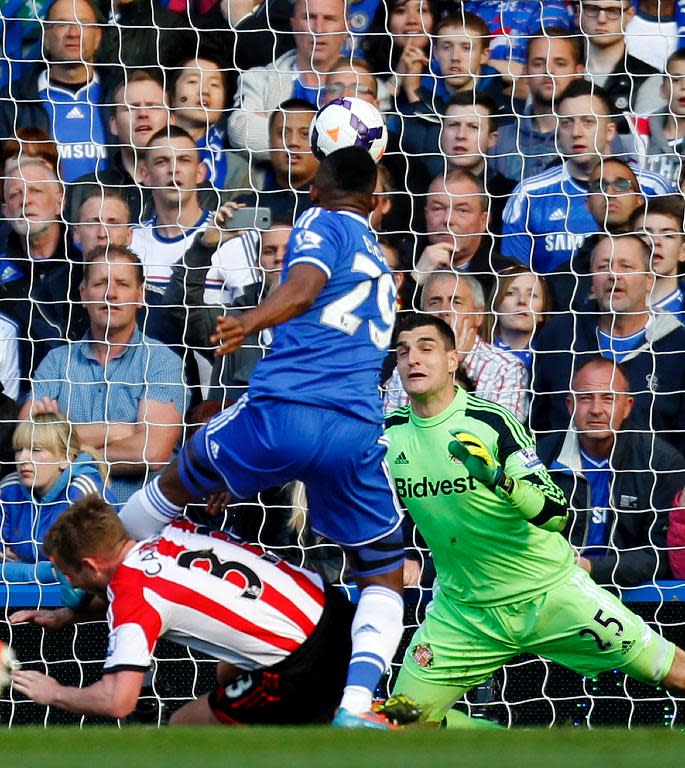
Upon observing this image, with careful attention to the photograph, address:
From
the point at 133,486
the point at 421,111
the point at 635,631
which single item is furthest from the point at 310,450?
the point at 421,111

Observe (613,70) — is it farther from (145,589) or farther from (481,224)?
(145,589)

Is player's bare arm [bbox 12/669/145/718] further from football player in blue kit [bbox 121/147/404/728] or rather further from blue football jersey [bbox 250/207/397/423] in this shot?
blue football jersey [bbox 250/207/397/423]

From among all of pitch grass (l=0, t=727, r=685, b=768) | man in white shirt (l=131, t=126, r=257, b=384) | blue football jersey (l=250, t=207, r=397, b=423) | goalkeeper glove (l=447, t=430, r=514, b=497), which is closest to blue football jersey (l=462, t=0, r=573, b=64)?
man in white shirt (l=131, t=126, r=257, b=384)

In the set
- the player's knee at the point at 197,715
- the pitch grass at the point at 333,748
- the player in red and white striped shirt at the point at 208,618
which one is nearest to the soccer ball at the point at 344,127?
the player in red and white striped shirt at the point at 208,618

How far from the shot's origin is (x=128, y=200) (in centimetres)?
804

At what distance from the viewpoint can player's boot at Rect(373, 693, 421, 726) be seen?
512cm

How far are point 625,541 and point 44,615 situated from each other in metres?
3.19

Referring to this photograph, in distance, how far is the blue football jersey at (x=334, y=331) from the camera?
203 inches

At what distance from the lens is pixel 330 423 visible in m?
5.12

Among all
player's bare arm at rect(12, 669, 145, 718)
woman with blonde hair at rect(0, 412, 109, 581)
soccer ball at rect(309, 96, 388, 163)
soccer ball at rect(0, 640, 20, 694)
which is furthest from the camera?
woman with blonde hair at rect(0, 412, 109, 581)

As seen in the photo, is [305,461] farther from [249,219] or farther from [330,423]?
[249,219]

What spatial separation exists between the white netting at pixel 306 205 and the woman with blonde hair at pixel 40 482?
0.02m

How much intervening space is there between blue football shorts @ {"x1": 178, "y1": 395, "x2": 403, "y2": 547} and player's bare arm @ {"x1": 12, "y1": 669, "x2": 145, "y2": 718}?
83cm

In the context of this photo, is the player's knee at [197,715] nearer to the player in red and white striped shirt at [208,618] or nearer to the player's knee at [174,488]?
the player in red and white striped shirt at [208,618]
